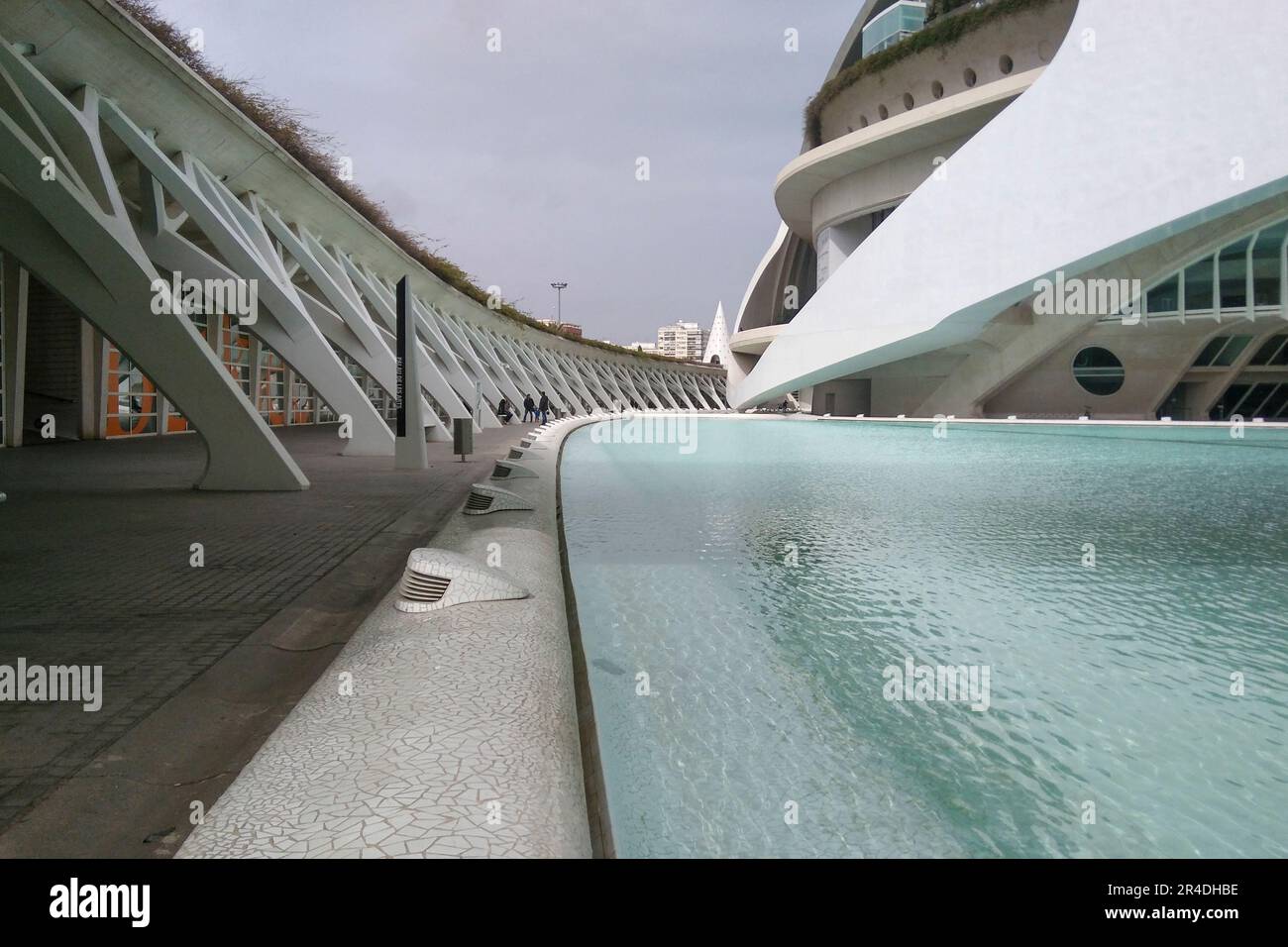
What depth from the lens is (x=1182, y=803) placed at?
83.0 inches

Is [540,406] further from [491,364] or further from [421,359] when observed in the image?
[421,359]

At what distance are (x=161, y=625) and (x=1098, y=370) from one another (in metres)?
24.5

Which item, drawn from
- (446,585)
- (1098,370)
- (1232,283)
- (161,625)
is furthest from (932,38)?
(161,625)

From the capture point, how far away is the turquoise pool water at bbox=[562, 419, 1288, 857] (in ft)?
6.65

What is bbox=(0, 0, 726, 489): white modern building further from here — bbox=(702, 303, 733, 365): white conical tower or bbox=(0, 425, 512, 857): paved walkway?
bbox=(702, 303, 733, 365): white conical tower

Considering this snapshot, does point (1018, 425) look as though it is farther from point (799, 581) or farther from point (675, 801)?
point (675, 801)

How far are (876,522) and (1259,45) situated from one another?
630 inches

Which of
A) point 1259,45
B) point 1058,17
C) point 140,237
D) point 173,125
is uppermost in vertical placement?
point 1058,17

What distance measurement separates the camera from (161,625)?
3.59 meters

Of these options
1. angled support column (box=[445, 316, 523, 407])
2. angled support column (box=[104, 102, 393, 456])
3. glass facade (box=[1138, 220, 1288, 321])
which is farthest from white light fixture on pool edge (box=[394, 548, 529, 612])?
angled support column (box=[445, 316, 523, 407])

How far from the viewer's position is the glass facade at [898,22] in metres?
33.3

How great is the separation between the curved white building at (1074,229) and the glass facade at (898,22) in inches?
188

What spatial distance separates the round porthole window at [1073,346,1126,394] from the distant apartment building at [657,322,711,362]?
134850mm
